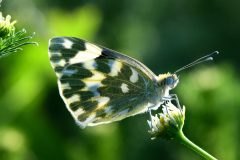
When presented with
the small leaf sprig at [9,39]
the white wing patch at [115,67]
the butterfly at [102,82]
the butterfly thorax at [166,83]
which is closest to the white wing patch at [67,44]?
the butterfly at [102,82]

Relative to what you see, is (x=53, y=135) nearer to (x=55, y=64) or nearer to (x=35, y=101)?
(x=35, y=101)

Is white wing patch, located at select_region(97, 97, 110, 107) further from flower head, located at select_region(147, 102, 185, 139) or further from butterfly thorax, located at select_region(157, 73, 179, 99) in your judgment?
flower head, located at select_region(147, 102, 185, 139)

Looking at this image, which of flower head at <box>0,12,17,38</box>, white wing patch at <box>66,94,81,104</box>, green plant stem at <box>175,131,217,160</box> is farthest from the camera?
white wing patch at <box>66,94,81,104</box>

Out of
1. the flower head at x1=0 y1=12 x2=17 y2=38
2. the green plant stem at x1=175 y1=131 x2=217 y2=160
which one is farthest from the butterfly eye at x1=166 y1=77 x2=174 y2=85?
the flower head at x1=0 y1=12 x2=17 y2=38

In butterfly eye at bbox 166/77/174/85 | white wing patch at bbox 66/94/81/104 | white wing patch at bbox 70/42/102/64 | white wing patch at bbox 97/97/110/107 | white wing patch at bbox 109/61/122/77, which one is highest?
white wing patch at bbox 70/42/102/64

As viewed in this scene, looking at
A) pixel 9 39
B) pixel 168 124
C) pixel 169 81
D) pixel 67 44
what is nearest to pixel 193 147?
pixel 168 124

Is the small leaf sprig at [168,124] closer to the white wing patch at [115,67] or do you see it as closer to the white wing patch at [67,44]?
the white wing patch at [115,67]

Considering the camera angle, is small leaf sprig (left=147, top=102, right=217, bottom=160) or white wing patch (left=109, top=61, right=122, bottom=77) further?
white wing patch (left=109, top=61, right=122, bottom=77)
